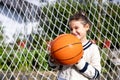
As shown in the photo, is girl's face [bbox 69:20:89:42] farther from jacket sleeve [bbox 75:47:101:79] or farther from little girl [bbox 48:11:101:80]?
jacket sleeve [bbox 75:47:101:79]

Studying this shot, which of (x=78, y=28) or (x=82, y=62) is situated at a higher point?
(x=78, y=28)

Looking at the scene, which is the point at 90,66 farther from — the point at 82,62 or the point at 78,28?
the point at 78,28

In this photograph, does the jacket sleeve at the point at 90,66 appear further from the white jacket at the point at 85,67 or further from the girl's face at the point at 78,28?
the girl's face at the point at 78,28

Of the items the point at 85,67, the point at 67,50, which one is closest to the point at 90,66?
the point at 85,67

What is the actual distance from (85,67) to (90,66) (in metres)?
0.04

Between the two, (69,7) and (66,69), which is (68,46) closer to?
(66,69)

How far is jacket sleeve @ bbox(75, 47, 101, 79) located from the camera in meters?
2.17

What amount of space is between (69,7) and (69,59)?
2.48 meters

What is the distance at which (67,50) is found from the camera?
220 cm

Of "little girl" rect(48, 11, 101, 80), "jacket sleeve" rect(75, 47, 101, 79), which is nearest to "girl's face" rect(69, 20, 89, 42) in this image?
"little girl" rect(48, 11, 101, 80)

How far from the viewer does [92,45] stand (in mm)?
2277

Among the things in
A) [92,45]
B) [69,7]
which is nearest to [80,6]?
[69,7]

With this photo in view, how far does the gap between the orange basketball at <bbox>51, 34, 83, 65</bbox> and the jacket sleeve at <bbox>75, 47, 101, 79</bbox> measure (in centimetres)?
4

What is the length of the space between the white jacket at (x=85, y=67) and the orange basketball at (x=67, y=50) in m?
0.06
